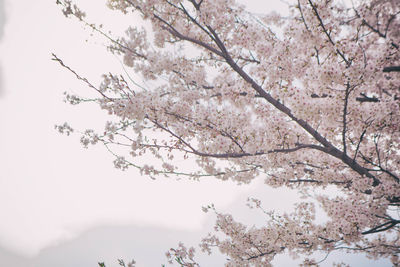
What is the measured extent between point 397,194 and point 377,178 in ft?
2.34

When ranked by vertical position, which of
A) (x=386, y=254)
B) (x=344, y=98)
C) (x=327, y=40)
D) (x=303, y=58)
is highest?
(x=303, y=58)

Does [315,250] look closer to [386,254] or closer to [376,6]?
[386,254]

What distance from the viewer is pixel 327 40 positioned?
13.1 feet

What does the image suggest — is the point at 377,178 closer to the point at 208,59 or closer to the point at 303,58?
the point at 303,58

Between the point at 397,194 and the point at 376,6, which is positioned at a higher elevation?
the point at 376,6

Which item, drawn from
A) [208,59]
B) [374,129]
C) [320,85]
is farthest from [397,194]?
[208,59]

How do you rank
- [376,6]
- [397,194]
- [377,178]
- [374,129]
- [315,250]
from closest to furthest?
[376,6] < [397,194] < [374,129] < [377,178] < [315,250]

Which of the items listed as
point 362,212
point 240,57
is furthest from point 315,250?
point 240,57

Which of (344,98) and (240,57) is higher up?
(240,57)

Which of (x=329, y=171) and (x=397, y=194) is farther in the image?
(x=329, y=171)

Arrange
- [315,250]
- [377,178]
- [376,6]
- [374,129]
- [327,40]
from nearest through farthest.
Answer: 1. [376,6]
2. [327,40]
3. [374,129]
4. [377,178]
5. [315,250]

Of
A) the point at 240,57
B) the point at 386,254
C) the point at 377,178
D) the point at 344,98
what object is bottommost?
the point at 386,254

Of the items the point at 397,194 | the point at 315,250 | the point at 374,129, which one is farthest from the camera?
the point at 315,250

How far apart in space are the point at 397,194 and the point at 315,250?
2.09m
